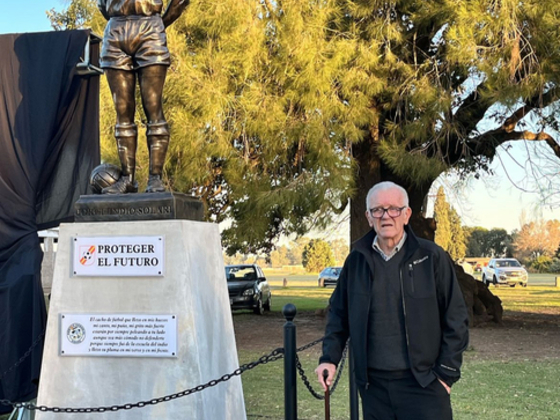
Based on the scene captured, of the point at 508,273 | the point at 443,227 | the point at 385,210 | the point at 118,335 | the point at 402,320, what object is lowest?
the point at 508,273

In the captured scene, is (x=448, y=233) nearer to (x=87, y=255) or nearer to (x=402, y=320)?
(x=87, y=255)

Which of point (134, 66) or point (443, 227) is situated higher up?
point (443, 227)

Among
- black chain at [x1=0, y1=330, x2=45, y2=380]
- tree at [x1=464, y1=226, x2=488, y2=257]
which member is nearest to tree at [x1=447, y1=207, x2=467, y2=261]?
tree at [x1=464, y1=226, x2=488, y2=257]

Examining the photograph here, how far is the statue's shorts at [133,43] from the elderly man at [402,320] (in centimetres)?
235

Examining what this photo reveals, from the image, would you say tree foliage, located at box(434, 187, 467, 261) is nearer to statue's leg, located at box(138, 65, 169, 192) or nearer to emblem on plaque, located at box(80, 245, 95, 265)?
statue's leg, located at box(138, 65, 169, 192)

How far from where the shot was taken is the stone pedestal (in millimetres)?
4574

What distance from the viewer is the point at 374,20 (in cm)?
1214

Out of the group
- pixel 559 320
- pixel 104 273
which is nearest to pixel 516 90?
pixel 104 273

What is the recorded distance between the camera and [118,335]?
467 centimetres

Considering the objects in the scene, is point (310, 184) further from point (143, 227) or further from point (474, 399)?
point (143, 227)

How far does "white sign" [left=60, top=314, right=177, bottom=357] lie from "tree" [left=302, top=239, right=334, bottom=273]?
195 ft

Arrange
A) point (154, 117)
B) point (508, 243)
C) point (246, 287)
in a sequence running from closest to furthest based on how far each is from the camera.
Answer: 1. point (154, 117)
2. point (246, 287)
3. point (508, 243)

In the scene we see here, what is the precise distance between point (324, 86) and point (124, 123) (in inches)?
241

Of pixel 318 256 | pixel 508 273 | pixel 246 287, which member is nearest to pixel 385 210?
pixel 246 287
